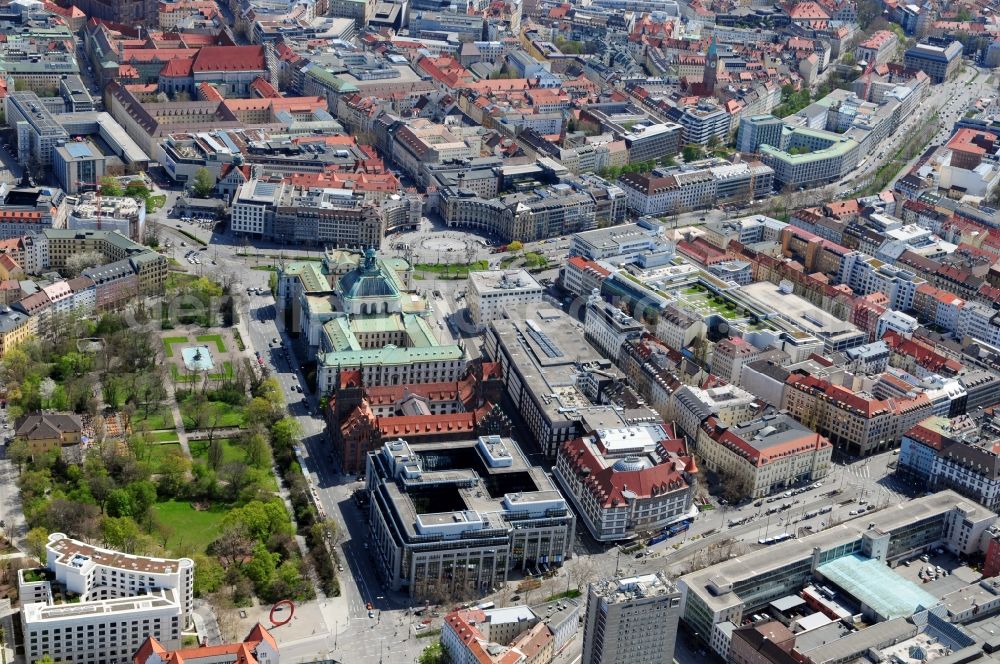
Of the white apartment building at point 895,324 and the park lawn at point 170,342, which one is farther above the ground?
the white apartment building at point 895,324

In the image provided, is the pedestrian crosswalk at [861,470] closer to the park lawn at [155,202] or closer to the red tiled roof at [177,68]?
the park lawn at [155,202]

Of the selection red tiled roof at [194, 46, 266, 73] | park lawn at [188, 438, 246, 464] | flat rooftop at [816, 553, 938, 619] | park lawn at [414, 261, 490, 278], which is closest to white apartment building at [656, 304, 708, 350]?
park lawn at [414, 261, 490, 278]

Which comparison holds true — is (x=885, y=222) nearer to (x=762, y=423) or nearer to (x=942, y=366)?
(x=942, y=366)

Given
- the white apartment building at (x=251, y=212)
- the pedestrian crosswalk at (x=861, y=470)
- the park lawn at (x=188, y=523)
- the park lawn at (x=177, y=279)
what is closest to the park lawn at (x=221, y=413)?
the park lawn at (x=188, y=523)

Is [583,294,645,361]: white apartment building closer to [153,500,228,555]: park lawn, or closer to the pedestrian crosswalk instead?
the pedestrian crosswalk

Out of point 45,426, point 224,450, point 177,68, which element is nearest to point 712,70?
point 177,68

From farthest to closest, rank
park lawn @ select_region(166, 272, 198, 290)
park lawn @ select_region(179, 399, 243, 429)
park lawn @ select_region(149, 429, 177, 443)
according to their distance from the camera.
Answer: park lawn @ select_region(166, 272, 198, 290), park lawn @ select_region(179, 399, 243, 429), park lawn @ select_region(149, 429, 177, 443)
